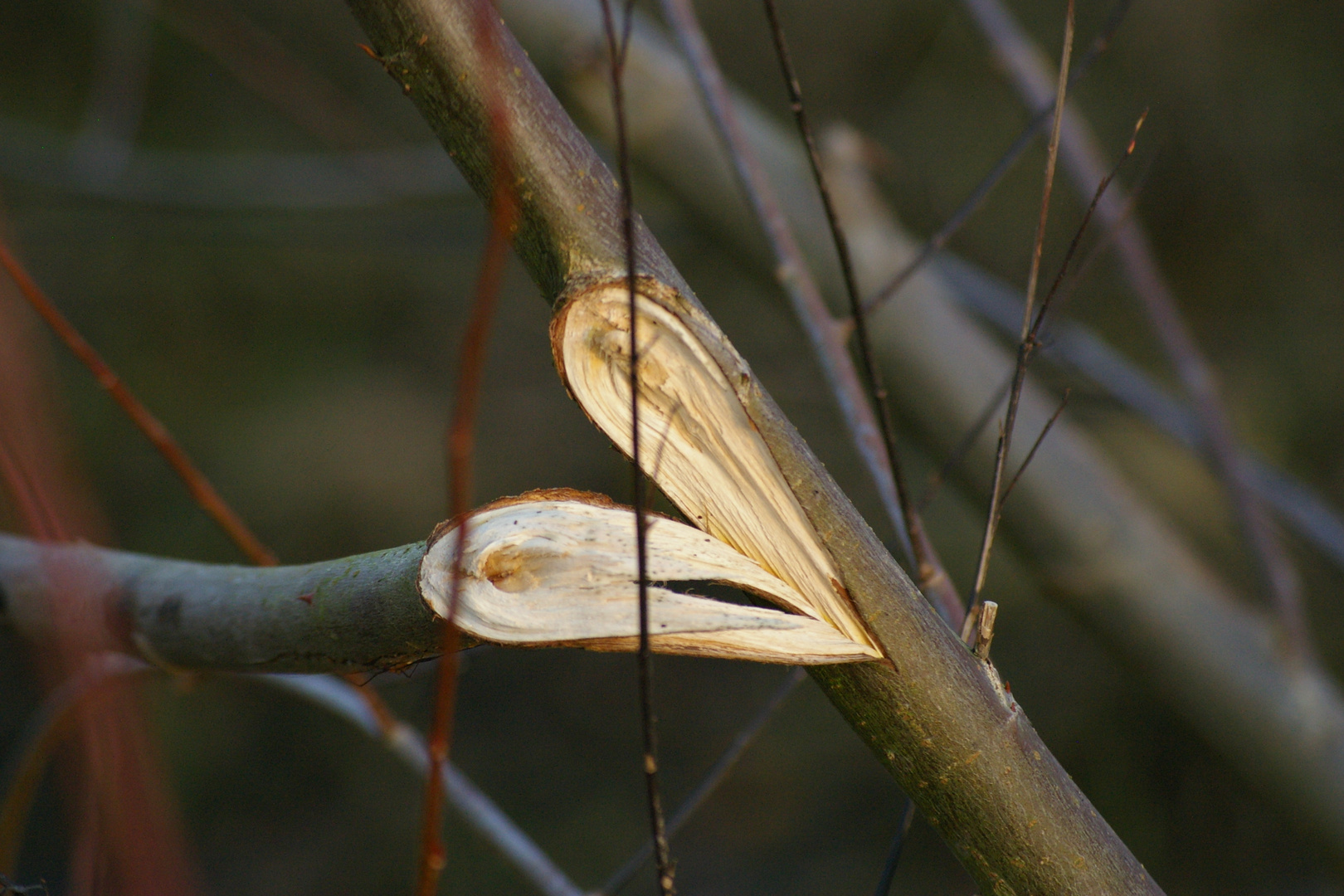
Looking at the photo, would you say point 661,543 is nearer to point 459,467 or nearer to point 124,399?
point 459,467

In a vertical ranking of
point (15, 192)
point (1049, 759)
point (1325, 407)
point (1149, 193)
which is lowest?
point (1049, 759)

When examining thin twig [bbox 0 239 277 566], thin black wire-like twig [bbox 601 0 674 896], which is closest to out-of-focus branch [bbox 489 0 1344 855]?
thin twig [bbox 0 239 277 566]

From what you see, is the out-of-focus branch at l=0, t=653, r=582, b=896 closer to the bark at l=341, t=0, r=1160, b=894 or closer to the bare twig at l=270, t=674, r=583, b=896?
the bare twig at l=270, t=674, r=583, b=896

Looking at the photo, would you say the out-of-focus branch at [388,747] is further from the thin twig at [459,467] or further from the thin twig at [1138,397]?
the thin twig at [1138,397]

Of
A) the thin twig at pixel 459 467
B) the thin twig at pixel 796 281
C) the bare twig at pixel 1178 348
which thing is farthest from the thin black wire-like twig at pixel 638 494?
the bare twig at pixel 1178 348

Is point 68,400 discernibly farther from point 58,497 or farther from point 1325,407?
point 1325,407

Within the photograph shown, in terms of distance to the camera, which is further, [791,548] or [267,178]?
[267,178]

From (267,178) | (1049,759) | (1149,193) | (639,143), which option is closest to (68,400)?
(267,178)

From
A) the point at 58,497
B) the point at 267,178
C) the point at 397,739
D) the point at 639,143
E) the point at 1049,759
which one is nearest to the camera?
the point at 58,497
